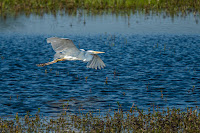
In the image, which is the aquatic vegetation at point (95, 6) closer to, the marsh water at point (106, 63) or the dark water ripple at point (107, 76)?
the marsh water at point (106, 63)

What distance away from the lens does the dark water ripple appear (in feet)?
39.5

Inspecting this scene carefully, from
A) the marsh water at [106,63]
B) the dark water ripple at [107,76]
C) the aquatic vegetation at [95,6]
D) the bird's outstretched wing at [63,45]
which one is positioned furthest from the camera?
the aquatic vegetation at [95,6]

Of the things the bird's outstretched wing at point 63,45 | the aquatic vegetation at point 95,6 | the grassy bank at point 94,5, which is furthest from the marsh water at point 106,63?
the grassy bank at point 94,5

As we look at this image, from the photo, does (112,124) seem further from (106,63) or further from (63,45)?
(106,63)

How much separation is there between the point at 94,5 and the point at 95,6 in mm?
186

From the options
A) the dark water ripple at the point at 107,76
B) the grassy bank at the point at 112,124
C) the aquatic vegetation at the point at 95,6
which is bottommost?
the dark water ripple at the point at 107,76

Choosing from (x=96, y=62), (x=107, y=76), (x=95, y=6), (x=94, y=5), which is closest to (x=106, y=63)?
(x=107, y=76)

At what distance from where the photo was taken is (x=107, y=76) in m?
16.0

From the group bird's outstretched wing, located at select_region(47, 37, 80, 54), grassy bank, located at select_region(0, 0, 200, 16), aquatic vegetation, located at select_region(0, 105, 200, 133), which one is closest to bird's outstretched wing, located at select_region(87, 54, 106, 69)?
bird's outstretched wing, located at select_region(47, 37, 80, 54)

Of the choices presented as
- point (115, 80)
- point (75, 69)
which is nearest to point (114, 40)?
→ point (75, 69)

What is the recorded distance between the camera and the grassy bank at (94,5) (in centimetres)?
3434

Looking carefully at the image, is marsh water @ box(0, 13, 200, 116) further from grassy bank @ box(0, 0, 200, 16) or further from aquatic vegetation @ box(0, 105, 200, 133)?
grassy bank @ box(0, 0, 200, 16)

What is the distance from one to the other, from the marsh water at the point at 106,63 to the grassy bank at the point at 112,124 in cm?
128

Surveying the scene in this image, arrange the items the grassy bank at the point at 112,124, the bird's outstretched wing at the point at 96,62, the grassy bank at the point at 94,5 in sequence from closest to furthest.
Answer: the grassy bank at the point at 112,124
the bird's outstretched wing at the point at 96,62
the grassy bank at the point at 94,5
